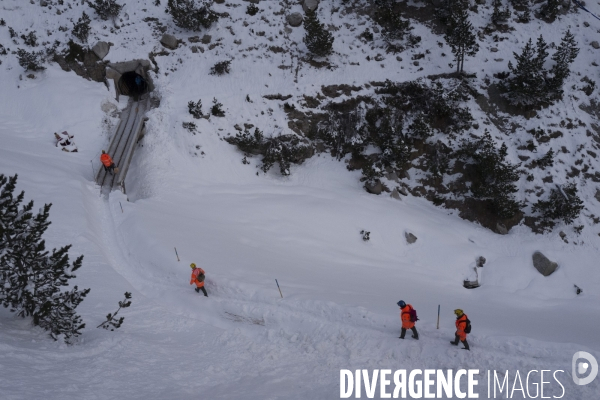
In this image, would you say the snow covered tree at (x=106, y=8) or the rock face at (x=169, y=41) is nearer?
the snow covered tree at (x=106, y=8)

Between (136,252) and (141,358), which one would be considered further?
(136,252)

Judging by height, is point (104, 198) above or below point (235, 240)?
above

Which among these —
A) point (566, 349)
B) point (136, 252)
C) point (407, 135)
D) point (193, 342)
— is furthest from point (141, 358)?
point (407, 135)

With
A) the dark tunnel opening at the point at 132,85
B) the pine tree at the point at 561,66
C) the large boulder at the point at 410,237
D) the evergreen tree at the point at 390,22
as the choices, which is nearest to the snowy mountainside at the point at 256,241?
the large boulder at the point at 410,237

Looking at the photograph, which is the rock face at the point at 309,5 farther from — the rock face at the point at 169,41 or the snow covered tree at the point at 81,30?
the snow covered tree at the point at 81,30

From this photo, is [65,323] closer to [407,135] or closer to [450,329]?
[450,329]

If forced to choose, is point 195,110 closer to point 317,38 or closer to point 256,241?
point 317,38

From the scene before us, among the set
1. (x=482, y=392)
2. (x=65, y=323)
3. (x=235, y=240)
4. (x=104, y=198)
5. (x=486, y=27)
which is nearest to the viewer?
(x=65, y=323)
